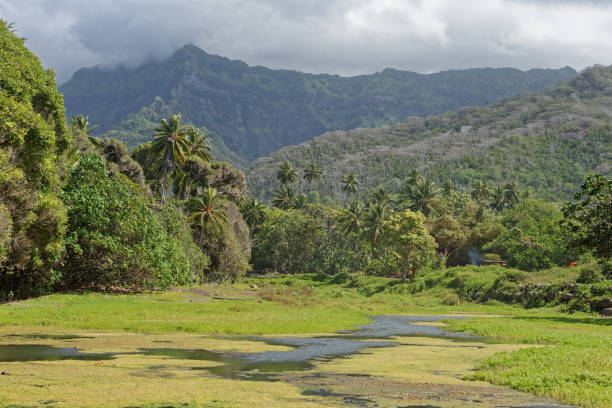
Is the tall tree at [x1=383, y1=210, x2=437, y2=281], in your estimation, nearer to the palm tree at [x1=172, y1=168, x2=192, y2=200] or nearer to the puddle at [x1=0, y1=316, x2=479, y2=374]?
the palm tree at [x1=172, y1=168, x2=192, y2=200]

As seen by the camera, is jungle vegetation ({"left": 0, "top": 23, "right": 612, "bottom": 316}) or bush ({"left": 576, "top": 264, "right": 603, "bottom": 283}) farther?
bush ({"left": 576, "top": 264, "right": 603, "bottom": 283})

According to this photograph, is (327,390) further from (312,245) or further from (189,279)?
(312,245)

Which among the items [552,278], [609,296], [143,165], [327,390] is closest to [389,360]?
[327,390]

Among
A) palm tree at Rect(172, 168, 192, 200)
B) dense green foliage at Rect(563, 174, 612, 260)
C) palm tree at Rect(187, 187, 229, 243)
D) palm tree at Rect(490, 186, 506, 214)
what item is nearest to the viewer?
dense green foliage at Rect(563, 174, 612, 260)

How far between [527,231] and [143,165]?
67.2m

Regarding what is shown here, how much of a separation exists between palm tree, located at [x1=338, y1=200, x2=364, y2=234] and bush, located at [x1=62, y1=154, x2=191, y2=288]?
7913cm

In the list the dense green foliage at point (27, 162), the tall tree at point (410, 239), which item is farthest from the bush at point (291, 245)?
the dense green foliage at point (27, 162)

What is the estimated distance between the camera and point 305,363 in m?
20.9

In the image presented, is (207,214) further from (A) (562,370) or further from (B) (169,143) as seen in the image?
(A) (562,370)

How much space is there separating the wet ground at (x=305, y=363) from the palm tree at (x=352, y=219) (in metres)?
98.0

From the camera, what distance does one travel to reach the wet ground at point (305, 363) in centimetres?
1497

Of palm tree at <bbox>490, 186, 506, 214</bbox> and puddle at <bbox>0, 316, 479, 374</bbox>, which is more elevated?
palm tree at <bbox>490, 186, 506, 214</bbox>

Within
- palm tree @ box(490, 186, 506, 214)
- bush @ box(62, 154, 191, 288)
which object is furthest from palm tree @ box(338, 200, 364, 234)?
bush @ box(62, 154, 191, 288)

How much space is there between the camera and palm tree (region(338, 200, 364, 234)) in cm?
12888
